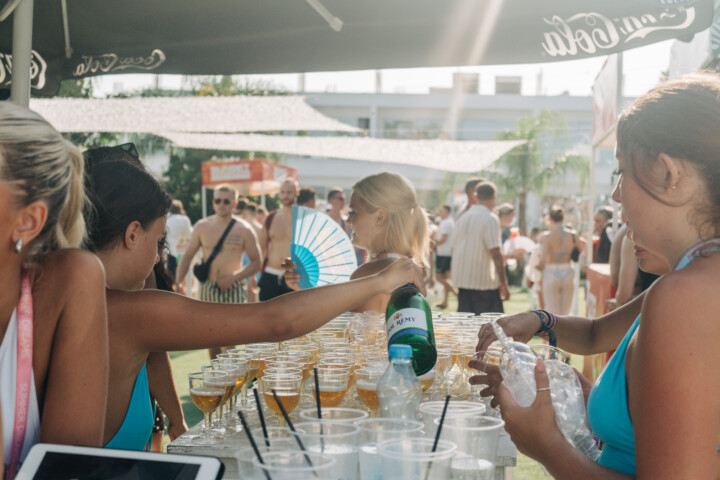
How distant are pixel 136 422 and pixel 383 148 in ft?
31.6

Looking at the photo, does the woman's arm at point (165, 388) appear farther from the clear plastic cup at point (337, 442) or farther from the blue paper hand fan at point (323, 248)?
the blue paper hand fan at point (323, 248)

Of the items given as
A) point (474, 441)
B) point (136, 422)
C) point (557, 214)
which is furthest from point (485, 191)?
point (474, 441)

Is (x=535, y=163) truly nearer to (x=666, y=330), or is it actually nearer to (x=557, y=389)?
(x=557, y=389)

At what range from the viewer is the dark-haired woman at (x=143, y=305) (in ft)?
6.25

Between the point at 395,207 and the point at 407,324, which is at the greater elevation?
the point at 395,207

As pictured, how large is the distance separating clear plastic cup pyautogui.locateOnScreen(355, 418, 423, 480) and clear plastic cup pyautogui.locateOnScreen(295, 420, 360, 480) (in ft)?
0.05

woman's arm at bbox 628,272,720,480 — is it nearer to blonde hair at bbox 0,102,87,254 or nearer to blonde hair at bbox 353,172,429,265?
blonde hair at bbox 0,102,87,254

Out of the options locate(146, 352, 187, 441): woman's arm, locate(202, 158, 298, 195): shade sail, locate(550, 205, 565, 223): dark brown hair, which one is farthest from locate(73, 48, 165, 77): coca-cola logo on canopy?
locate(202, 158, 298, 195): shade sail

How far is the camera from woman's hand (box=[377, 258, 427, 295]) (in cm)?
223

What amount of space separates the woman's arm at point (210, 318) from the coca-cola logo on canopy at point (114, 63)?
2.04 meters

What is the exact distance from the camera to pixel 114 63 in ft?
12.0

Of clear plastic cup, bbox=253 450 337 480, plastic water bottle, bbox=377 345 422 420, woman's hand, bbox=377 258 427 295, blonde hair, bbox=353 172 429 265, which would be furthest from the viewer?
blonde hair, bbox=353 172 429 265

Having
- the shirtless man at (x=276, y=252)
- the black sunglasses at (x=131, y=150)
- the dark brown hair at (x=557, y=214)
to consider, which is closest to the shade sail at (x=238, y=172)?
the shirtless man at (x=276, y=252)

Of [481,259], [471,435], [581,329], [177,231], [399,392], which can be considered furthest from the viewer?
[177,231]
